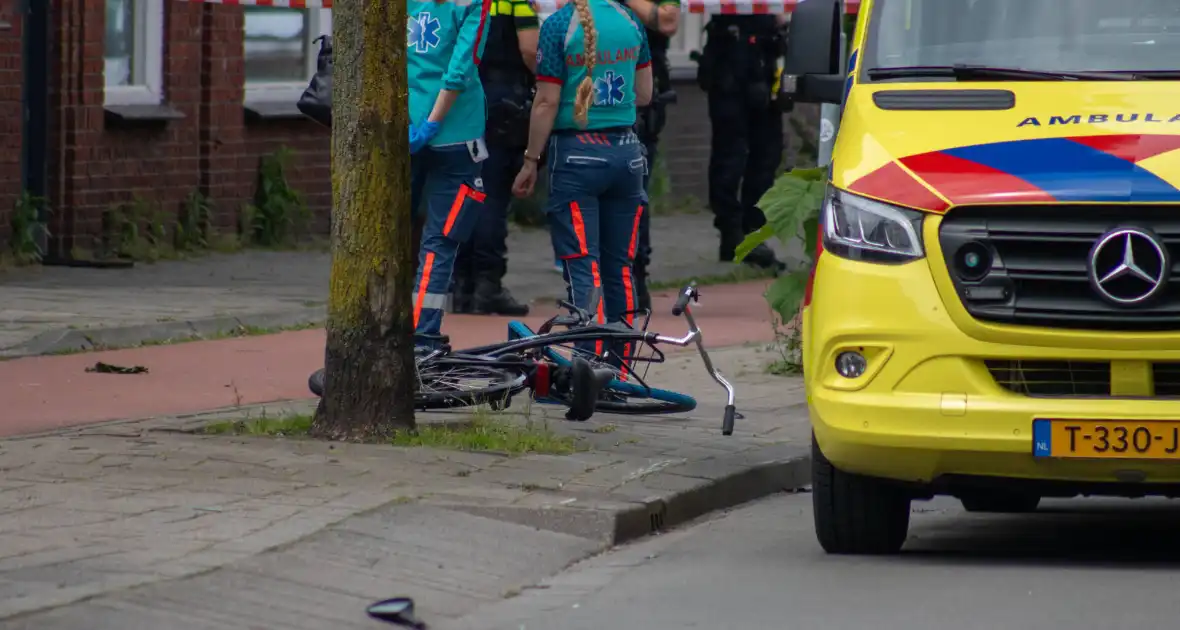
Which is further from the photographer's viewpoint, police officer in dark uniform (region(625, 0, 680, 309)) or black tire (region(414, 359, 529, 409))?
police officer in dark uniform (region(625, 0, 680, 309))

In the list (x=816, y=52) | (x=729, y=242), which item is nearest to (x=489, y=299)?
(x=729, y=242)

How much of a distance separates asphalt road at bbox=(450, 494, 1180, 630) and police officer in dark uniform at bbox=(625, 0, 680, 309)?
4224 millimetres

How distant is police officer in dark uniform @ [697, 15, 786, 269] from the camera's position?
57.2 feet

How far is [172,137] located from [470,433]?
333 inches

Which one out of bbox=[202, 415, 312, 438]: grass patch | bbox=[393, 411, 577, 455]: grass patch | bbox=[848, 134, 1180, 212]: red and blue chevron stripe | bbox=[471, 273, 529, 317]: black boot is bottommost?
bbox=[471, 273, 529, 317]: black boot

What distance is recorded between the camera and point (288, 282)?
15500 mm

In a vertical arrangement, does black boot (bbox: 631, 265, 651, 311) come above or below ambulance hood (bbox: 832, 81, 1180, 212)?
below

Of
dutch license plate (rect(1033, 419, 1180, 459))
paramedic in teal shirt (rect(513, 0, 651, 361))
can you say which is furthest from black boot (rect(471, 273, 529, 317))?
dutch license plate (rect(1033, 419, 1180, 459))

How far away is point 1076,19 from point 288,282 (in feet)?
27.5

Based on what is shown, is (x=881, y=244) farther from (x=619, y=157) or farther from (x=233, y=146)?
(x=233, y=146)

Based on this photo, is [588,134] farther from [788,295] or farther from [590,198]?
[788,295]

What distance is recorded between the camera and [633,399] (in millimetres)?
10211

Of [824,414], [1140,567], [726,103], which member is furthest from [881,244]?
[726,103]

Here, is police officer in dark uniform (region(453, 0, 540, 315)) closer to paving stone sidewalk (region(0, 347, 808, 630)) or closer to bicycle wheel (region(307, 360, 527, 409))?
bicycle wheel (region(307, 360, 527, 409))
